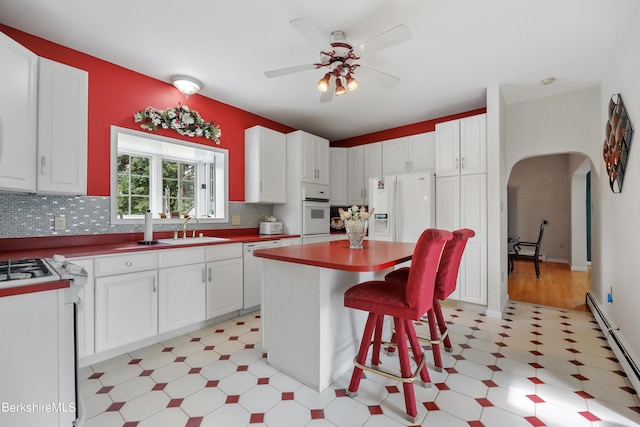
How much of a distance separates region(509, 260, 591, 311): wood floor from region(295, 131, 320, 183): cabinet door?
3456mm

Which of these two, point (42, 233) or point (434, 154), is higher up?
point (434, 154)

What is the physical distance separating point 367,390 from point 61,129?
2.96 meters

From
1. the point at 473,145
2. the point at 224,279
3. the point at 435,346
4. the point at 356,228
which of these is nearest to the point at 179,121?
the point at 224,279

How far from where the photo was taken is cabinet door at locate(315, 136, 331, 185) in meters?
4.55

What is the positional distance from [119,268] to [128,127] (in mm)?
1468

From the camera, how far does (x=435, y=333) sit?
2189 millimetres

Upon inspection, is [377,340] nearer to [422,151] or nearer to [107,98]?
[422,151]

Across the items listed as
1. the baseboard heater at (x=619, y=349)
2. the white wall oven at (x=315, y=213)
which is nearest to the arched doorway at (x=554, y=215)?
the baseboard heater at (x=619, y=349)

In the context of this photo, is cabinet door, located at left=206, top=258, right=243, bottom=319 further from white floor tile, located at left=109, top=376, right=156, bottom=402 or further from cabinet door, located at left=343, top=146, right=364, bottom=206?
cabinet door, located at left=343, top=146, right=364, bottom=206

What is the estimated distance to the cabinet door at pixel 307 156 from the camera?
4.26m

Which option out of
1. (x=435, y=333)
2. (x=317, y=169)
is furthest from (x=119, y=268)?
(x=317, y=169)

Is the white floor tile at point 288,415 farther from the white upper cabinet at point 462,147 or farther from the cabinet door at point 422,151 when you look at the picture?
the cabinet door at point 422,151

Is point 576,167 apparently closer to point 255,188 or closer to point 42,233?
point 255,188

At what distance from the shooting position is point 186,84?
3.07 meters
